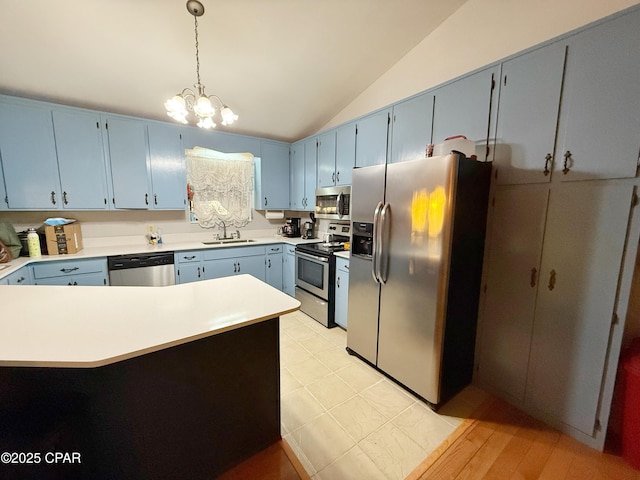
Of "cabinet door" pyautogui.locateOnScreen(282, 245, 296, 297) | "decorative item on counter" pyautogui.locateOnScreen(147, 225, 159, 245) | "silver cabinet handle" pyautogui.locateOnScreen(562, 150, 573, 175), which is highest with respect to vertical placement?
"silver cabinet handle" pyautogui.locateOnScreen(562, 150, 573, 175)

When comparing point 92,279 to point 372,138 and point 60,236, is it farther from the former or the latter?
point 372,138

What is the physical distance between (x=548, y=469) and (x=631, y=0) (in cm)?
276

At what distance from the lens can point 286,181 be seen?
4309 millimetres

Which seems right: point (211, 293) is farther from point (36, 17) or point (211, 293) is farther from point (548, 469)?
point (36, 17)

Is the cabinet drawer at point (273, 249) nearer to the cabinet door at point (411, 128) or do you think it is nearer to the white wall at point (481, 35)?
the cabinet door at point (411, 128)

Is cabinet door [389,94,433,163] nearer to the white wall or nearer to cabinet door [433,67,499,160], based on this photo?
cabinet door [433,67,499,160]

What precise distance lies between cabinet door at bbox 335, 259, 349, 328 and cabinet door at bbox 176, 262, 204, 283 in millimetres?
1811

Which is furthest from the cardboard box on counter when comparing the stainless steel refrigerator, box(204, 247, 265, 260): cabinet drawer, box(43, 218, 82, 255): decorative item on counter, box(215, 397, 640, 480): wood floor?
the stainless steel refrigerator

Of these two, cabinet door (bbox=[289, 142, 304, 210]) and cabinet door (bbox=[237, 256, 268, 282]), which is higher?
cabinet door (bbox=[289, 142, 304, 210])


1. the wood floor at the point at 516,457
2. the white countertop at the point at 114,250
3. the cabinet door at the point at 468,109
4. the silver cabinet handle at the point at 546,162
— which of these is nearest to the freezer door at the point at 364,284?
the cabinet door at the point at 468,109

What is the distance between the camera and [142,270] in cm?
296

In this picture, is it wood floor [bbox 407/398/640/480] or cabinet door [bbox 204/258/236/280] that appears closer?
wood floor [bbox 407/398/640/480]

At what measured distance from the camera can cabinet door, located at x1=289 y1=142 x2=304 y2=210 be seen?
13.3 feet

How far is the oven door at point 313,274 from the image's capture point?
119 inches
